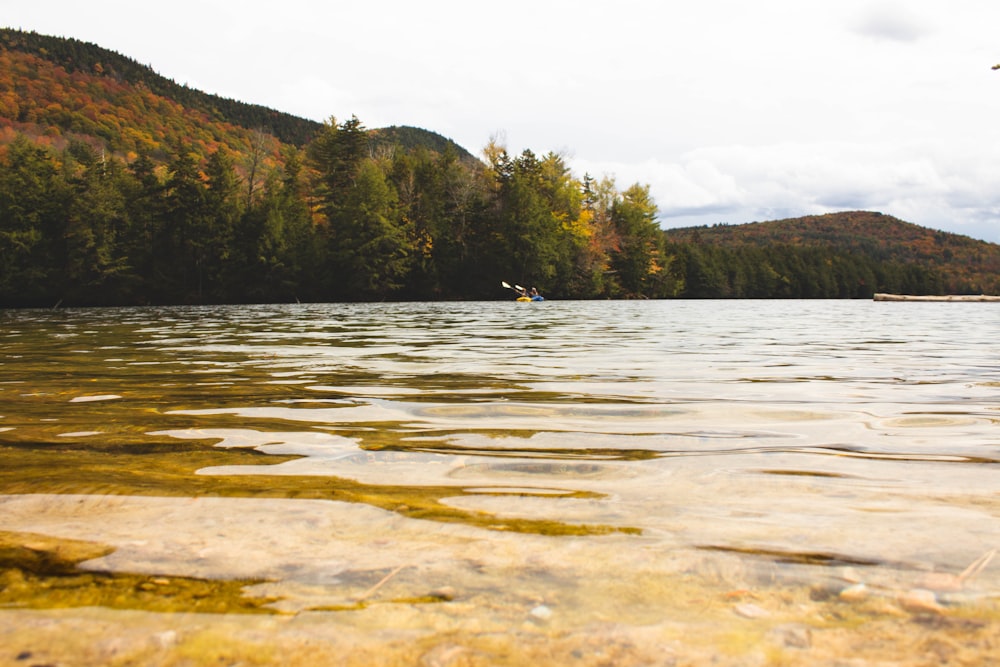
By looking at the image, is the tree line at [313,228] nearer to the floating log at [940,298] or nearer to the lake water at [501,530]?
the floating log at [940,298]

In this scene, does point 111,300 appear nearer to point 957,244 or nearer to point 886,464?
point 886,464

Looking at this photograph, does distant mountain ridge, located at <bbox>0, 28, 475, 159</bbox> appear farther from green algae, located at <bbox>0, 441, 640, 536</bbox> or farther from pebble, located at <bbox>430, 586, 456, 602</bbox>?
pebble, located at <bbox>430, 586, 456, 602</bbox>

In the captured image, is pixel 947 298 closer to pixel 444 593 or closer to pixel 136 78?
pixel 444 593

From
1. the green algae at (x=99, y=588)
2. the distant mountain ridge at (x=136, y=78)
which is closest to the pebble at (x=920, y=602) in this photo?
the green algae at (x=99, y=588)

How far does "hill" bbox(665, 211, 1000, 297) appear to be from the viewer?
97750mm

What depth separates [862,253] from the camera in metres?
124

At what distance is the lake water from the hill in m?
84.1

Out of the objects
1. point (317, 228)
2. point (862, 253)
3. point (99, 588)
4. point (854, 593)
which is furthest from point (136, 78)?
point (862, 253)

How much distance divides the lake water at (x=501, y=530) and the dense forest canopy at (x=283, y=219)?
1922 inches

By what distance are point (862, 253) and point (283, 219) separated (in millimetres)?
109662

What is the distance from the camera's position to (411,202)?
61.4m

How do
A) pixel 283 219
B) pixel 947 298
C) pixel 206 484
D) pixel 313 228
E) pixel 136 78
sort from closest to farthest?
pixel 206 484, pixel 947 298, pixel 283 219, pixel 313 228, pixel 136 78

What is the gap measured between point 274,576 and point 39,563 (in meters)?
0.60

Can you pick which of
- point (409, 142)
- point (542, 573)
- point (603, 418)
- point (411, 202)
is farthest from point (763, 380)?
point (409, 142)
